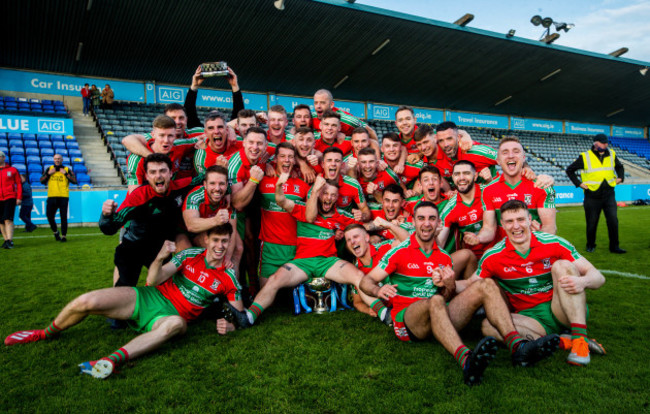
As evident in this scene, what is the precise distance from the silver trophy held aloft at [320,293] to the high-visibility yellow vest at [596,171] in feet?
20.2

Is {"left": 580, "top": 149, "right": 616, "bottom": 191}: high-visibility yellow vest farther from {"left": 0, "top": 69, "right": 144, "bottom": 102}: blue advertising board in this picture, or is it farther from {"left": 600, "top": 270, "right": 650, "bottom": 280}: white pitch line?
{"left": 0, "top": 69, "right": 144, "bottom": 102}: blue advertising board

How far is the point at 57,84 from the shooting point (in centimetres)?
1791

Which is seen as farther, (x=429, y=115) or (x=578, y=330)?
(x=429, y=115)

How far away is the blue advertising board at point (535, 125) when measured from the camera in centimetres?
3003

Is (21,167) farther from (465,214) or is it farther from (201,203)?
(465,214)

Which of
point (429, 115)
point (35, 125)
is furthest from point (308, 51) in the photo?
point (35, 125)

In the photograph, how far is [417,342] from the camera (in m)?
3.44

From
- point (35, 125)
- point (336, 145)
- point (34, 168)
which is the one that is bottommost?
point (336, 145)

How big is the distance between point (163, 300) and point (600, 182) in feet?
26.3

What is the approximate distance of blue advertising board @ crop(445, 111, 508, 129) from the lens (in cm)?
2748

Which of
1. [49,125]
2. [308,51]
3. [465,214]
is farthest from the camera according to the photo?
[308,51]

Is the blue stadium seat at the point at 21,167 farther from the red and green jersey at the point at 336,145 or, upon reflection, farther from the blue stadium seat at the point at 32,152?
the red and green jersey at the point at 336,145

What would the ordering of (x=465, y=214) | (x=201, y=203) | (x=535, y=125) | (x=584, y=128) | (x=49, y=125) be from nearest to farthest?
(x=201, y=203)
(x=465, y=214)
(x=49, y=125)
(x=535, y=125)
(x=584, y=128)

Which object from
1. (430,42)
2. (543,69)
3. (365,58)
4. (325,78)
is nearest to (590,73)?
(543,69)
